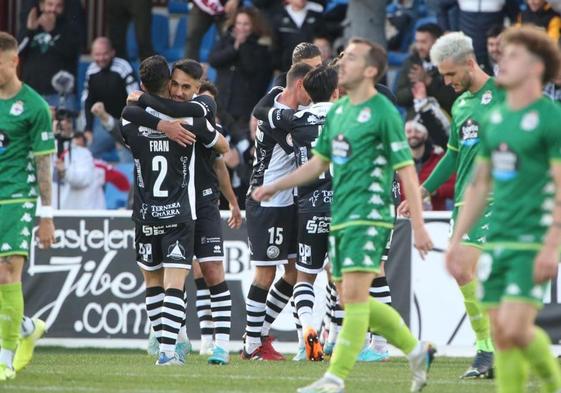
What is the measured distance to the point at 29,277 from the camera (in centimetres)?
1423

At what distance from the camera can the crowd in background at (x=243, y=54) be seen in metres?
15.7

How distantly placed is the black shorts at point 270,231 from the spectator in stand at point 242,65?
5.25 meters

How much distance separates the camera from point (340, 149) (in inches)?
321

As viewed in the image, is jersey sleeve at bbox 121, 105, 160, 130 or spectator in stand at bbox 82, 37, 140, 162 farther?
spectator in stand at bbox 82, 37, 140, 162

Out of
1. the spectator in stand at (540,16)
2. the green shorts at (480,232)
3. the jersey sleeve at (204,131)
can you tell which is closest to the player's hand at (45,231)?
the jersey sleeve at (204,131)

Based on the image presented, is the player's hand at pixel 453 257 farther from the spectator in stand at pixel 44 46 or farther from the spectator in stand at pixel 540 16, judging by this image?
the spectator in stand at pixel 44 46

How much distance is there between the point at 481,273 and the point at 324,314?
6566 millimetres

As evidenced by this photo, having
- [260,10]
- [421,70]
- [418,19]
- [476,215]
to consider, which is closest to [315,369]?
[476,215]

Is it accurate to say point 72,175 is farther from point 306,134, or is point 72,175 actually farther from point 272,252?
point 306,134

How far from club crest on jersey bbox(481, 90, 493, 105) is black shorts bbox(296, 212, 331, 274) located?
2010mm

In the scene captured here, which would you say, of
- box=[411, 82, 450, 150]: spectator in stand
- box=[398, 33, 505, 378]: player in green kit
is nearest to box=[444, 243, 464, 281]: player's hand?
box=[398, 33, 505, 378]: player in green kit

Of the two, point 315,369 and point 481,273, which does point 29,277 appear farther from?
point 481,273

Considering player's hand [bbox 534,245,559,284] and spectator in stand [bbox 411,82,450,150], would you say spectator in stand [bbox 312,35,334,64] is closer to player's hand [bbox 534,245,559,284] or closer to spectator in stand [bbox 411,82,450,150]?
spectator in stand [bbox 411,82,450,150]

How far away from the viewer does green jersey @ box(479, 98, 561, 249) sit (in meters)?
6.61
